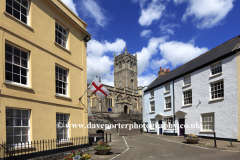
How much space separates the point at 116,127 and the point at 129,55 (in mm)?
51708

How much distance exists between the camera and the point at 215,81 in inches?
696

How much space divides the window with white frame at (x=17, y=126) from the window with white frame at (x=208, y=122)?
651 inches

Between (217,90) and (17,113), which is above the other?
(217,90)

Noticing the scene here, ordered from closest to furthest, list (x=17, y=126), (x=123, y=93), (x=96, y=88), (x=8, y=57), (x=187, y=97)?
(x=17, y=126) < (x=8, y=57) < (x=96, y=88) < (x=187, y=97) < (x=123, y=93)

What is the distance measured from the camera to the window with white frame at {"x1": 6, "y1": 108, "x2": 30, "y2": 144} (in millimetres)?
7844

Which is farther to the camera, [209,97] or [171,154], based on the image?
[209,97]

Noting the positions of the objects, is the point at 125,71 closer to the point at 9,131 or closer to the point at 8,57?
the point at 8,57

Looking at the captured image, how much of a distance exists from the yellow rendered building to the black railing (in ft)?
0.93

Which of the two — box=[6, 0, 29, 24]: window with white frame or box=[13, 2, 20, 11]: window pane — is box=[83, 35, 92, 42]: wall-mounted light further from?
box=[13, 2, 20, 11]: window pane

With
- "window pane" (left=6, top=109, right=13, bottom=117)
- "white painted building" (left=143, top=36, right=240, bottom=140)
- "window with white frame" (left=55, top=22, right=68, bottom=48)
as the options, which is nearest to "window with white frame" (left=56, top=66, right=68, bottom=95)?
"window with white frame" (left=55, top=22, right=68, bottom=48)

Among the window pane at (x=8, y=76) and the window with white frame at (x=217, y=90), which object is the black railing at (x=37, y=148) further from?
the window with white frame at (x=217, y=90)

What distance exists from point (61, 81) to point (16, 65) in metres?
3.49

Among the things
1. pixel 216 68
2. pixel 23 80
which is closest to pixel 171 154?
pixel 23 80

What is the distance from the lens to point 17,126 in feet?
26.7
